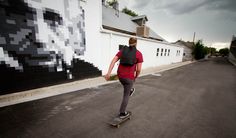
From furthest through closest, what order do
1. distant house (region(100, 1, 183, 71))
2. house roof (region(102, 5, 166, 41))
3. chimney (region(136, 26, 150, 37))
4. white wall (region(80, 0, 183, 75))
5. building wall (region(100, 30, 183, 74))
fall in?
chimney (region(136, 26, 150, 37)), house roof (region(102, 5, 166, 41)), distant house (region(100, 1, 183, 71)), building wall (region(100, 30, 183, 74)), white wall (region(80, 0, 183, 75))

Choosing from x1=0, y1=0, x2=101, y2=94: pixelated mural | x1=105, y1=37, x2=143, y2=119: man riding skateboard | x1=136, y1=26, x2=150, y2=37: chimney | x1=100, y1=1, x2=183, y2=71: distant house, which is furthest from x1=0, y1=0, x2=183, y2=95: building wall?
x1=136, y1=26, x2=150, y2=37: chimney

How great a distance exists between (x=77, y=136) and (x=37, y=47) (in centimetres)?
445

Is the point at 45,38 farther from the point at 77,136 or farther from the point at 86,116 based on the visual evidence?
the point at 77,136

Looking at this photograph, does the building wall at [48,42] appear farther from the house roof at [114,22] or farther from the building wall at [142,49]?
the house roof at [114,22]

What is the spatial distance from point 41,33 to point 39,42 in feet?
1.35

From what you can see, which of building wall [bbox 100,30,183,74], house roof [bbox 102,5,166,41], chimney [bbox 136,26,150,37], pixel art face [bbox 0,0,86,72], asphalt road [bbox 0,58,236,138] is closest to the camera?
asphalt road [bbox 0,58,236,138]

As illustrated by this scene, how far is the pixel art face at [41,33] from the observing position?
4297 millimetres

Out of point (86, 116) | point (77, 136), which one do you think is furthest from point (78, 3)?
point (77, 136)

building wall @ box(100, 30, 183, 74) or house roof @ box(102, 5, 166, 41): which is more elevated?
house roof @ box(102, 5, 166, 41)

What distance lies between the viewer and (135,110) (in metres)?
3.63

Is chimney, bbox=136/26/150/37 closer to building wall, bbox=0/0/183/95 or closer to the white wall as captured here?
the white wall

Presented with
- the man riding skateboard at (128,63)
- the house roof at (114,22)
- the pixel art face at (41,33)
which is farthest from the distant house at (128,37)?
the man riding skateboard at (128,63)

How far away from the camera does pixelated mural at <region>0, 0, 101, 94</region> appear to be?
14.2 feet

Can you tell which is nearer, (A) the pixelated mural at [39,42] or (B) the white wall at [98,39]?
(A) the pixelated mural at [39,42]
